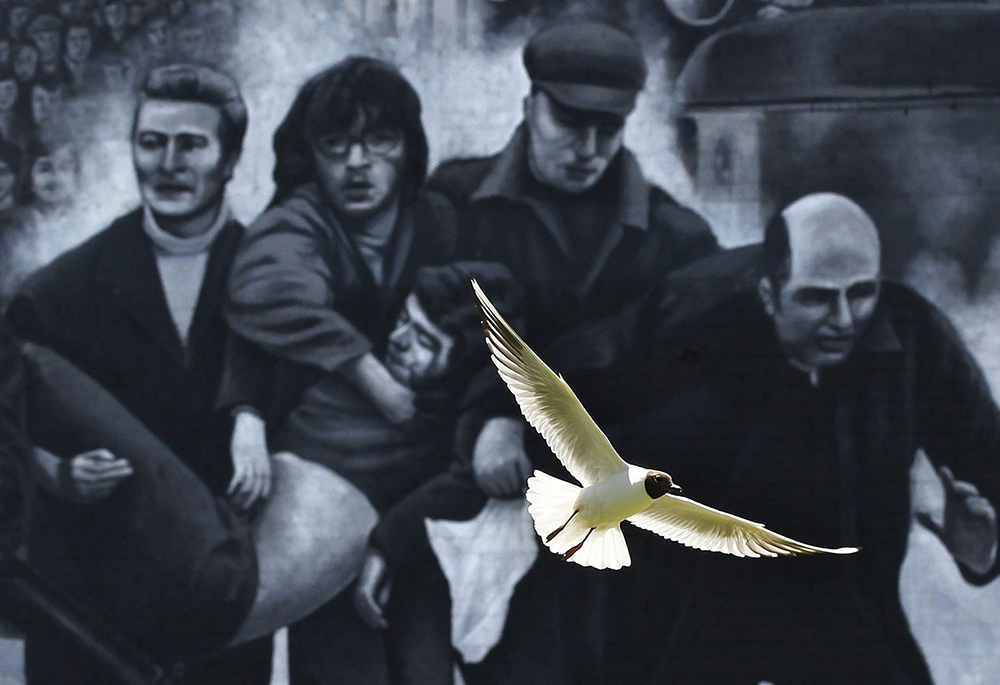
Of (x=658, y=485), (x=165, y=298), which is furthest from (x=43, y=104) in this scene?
(x=658, y=485)

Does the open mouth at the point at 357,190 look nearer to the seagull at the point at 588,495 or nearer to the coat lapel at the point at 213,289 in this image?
the coat lapel at the point at 213,289

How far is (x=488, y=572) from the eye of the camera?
13156mm

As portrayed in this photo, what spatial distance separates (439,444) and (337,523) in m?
0.95

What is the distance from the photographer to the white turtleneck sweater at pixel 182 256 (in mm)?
13500

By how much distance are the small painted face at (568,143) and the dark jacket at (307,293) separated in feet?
2.58

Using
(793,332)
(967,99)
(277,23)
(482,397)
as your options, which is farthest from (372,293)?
(967,99)

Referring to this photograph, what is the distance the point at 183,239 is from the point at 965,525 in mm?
6065

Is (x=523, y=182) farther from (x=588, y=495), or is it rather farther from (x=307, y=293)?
(x=588, y=495)

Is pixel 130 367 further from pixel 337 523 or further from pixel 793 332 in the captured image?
pixel 793 332

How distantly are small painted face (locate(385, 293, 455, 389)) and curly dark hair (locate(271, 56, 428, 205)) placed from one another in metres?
0.94

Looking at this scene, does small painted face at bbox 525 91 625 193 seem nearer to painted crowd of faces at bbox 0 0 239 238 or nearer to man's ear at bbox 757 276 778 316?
man's ear at bbox 757 276 778 316

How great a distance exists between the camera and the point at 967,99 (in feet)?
43.2

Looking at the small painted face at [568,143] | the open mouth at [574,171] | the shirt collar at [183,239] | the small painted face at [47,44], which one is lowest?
the shirt collar at [183,239]

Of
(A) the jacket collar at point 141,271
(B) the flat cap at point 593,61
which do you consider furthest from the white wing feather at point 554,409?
(A) the jacket collar at point 141,271
